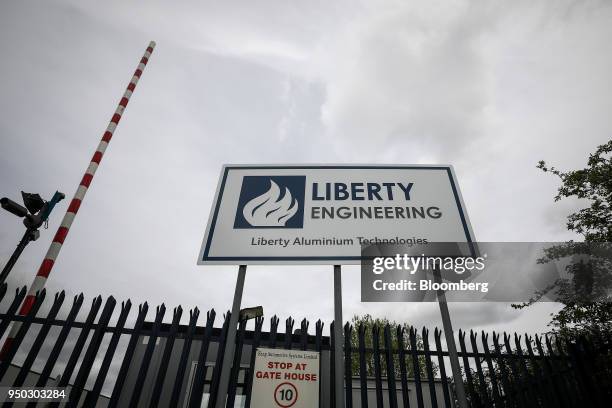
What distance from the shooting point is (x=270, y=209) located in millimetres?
Result: 4633

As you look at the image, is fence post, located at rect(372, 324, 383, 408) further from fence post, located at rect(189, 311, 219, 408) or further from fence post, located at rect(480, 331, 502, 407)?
fence post, located at rect(189, 311, 219, 408)

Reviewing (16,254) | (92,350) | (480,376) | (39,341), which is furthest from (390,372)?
(16,254)

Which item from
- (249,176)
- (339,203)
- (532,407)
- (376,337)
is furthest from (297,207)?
(532,407)

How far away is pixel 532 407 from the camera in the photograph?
11.5 feet

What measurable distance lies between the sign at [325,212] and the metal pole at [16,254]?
302 cm

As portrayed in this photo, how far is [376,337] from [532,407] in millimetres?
1857

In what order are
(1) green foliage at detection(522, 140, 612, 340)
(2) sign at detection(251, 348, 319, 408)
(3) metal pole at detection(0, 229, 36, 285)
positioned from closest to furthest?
(2) sign at detection(251, 348, 319, 408) < (3) metal pole at detection(0, 229, 36, 285) < (1) green foliage at detection(522, 140, 612, 340)

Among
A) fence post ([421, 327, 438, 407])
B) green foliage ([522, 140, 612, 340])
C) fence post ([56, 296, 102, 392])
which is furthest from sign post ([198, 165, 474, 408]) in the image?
green foliage ([522, 140, 612, 340])

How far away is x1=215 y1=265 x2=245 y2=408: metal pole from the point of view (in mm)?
3418

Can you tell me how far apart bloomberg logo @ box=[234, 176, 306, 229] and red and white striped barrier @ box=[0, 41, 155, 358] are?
11.0ft

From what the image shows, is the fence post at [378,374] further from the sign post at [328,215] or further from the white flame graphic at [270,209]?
the white flame graphic at [270,209]

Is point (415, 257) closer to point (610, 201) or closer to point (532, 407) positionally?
point (532, 407)

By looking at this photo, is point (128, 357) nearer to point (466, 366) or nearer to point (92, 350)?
point (92, 350)

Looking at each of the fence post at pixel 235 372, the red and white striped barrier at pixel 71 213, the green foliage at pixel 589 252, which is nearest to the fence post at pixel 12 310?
the red and white striped barrier at pixel 71 213
